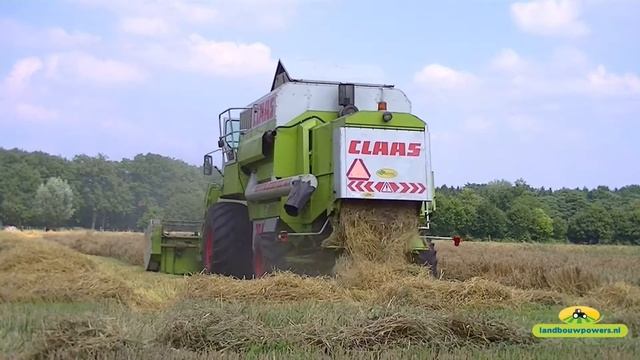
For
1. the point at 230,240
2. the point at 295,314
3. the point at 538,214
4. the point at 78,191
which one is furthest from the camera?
the point at 78,191

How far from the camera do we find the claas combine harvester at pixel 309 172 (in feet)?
33.2

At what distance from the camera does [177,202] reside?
40.2 metres

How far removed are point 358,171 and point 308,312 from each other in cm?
365

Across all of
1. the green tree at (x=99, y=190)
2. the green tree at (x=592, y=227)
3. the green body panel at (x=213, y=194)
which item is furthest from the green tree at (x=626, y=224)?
the green tree at (x=99, y=190)

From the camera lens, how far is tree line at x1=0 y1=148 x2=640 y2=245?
29.8 metres

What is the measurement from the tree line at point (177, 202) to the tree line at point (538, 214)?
0.16 feet

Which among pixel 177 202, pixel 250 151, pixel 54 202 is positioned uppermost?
pixel 54 202

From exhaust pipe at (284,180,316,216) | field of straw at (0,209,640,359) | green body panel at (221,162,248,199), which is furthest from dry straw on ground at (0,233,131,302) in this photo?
green body panel at (221,162,248,199)

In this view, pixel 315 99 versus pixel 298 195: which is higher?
pixel 315 99

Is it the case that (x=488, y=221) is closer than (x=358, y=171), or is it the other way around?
(x=358, y=171)

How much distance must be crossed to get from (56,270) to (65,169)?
245ft

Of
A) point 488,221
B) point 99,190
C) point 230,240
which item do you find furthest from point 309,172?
point 99,190

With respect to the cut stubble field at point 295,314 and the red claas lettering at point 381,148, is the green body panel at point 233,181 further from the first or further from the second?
the red claas lettering at point 381,148

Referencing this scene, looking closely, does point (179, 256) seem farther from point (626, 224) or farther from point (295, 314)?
point (626, 224)
